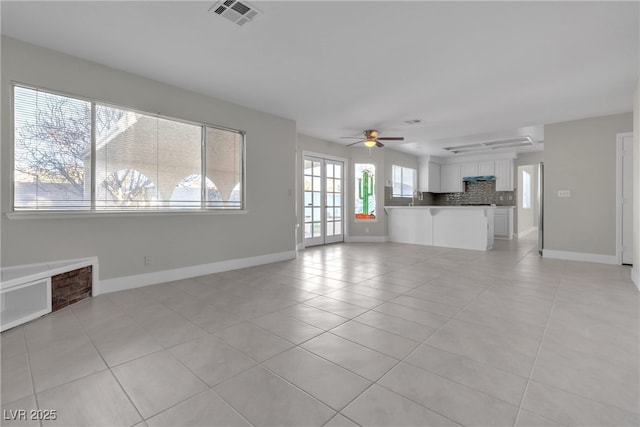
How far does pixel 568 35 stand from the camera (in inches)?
108

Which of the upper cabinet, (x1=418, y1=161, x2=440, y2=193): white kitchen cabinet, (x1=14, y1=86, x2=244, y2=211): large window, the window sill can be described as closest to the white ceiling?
(x1=14, y1=86, x2=244, y2=211): large window

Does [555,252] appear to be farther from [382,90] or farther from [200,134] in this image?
[200,134]

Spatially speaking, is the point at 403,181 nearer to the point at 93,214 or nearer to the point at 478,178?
the point at 478,178

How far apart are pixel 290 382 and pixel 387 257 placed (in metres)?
4.28

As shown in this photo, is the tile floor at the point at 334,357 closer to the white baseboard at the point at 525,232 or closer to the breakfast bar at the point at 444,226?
the breakfast bar at the point at 444,226

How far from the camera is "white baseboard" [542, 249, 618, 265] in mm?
5098

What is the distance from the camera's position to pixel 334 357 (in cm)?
197

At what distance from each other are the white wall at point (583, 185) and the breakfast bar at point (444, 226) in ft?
3.89

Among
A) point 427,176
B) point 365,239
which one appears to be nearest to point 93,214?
point 365,239

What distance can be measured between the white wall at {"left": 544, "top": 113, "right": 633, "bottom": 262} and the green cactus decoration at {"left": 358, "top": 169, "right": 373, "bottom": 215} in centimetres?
388

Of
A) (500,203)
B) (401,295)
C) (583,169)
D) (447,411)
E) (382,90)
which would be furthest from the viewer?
(500,203)

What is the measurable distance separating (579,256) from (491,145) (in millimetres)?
3577

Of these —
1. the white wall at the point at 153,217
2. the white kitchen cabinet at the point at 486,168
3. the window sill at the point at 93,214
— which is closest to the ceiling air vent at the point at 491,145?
the white kitchen cabinet at the point at 486,168

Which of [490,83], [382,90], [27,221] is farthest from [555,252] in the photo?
[27,221]
